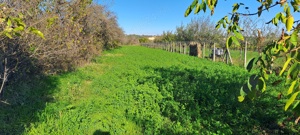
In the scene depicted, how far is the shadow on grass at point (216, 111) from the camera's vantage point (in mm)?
4547

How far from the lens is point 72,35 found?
10.2 m

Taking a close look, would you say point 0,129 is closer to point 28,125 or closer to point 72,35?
point 28,125

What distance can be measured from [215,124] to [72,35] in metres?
7.42

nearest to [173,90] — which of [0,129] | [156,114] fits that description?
[156,114]

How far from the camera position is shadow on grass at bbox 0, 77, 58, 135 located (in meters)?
4.71

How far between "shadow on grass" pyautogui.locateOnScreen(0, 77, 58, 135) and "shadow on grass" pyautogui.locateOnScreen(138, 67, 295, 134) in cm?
272

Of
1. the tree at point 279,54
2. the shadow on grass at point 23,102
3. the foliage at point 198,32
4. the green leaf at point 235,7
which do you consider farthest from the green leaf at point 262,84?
the foliage at point 198,32

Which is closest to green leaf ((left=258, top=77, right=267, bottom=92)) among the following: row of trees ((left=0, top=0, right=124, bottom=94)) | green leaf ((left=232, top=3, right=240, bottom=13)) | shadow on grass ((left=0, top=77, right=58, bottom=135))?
green leaf ((left=232, top=3, right=240, bottom=13))

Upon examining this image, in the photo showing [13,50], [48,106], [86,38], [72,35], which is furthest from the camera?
[86,38]

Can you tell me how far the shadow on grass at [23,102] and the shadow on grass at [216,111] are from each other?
2.72 m

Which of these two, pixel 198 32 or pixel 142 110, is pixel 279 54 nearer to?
pixel 142 110

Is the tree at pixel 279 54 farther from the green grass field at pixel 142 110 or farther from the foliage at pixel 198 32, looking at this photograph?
the foliage at pixel 198 32

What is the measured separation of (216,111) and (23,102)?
4.66m

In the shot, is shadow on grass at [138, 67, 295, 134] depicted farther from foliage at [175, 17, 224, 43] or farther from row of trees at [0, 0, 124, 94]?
foliage at [175, 17, 224, 43]
